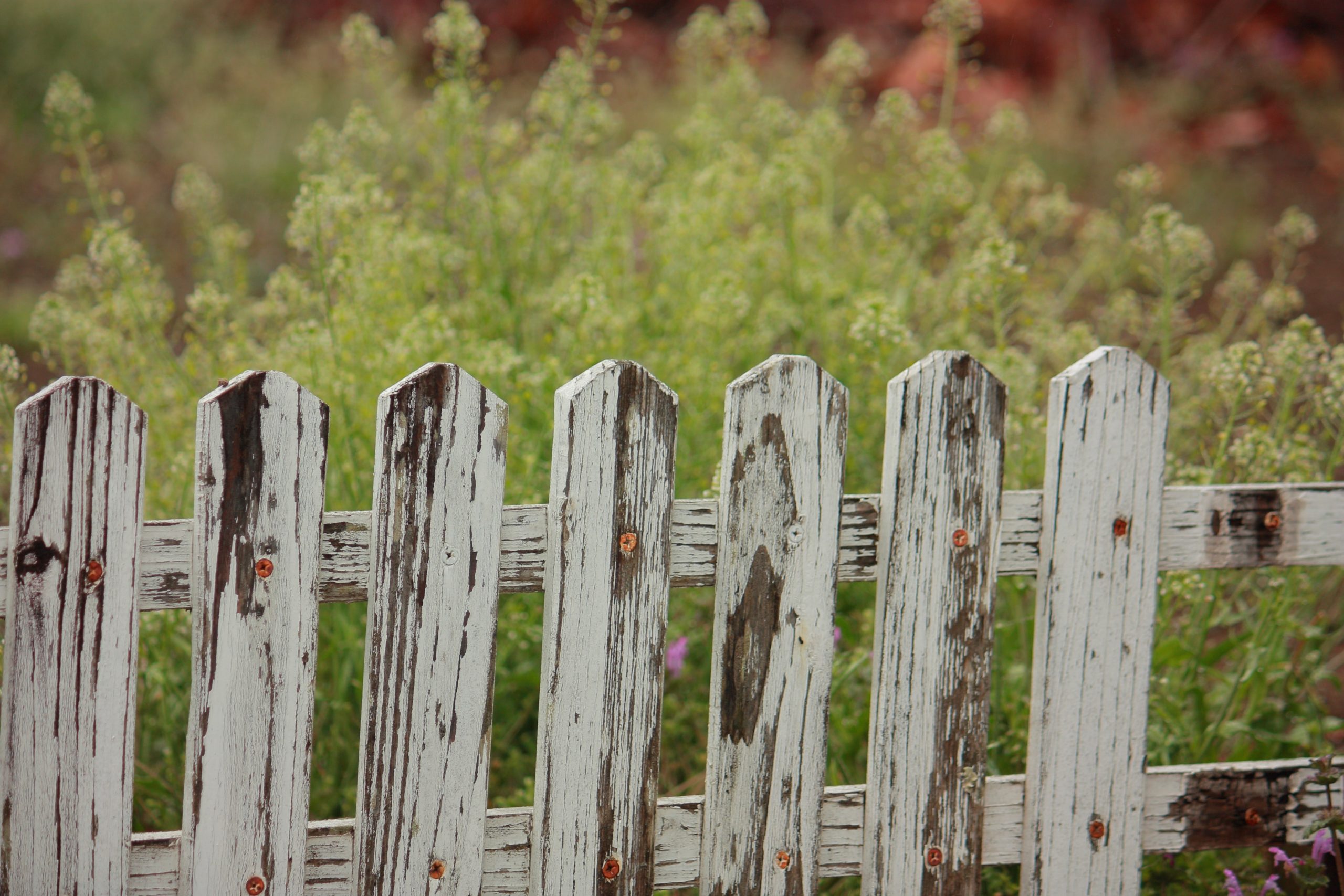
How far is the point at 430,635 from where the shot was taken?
1.34m

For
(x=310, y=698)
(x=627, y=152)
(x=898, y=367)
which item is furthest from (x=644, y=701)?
(x=627, y=152)

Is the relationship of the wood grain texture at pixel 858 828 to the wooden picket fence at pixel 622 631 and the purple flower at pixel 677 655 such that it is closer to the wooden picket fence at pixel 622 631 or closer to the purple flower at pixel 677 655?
the wooden picket fence at pixel 622 631

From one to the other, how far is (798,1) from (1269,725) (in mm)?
6929

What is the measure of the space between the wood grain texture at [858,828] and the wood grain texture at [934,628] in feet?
0.15

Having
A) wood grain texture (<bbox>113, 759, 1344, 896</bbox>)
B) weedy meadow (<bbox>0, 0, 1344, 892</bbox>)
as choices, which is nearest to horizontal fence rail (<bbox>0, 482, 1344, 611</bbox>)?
weedy meadow (<bbox>0, 0, 1344, 892</bbox>)

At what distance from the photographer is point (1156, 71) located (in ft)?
23.9

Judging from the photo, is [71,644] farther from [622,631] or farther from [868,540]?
[868,540]

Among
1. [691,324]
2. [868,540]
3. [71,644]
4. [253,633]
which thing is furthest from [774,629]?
[691,324]

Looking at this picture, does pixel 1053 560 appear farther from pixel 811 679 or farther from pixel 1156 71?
pixel 1156 71

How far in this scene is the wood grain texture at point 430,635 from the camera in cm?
130

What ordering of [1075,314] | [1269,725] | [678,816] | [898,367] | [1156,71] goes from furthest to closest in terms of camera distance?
[1156,71] → [1075,314] → [898,367] → [1269,725] → [678,816]

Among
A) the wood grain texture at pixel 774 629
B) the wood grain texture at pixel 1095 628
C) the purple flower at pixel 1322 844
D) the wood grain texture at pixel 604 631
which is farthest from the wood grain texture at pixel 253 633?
the purple flower at pixel 1322 844

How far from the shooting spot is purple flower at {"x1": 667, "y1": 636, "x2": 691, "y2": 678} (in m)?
2.14

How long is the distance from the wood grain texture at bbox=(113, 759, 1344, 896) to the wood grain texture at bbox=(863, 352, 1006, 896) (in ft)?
0.15
